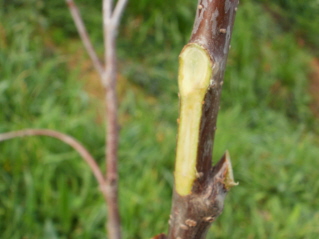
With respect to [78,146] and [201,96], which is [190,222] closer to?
[201,96]

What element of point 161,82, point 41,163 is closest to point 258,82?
point 161,82

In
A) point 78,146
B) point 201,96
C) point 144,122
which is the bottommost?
point 144,122

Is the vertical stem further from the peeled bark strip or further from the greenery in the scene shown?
the greenery

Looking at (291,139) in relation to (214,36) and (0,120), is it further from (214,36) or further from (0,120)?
(214,36)

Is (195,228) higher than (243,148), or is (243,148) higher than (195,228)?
(195,228)

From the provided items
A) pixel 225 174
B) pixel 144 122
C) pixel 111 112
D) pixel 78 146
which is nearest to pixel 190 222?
pixel 225 174

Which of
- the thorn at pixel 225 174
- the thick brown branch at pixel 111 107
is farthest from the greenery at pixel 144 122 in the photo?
the thorn at pixel 225 174

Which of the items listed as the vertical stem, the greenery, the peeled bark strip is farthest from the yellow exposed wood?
the greenery
